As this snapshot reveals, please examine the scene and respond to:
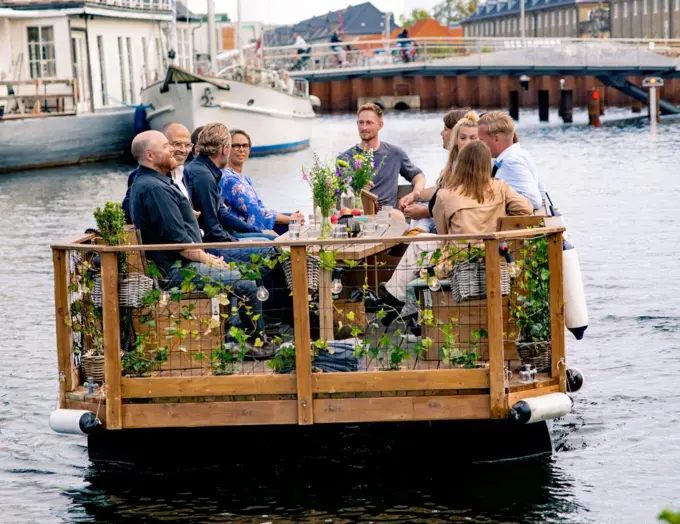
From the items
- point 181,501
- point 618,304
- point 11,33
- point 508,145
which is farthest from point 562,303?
point 11,33

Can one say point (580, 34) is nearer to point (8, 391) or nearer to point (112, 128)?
point (112, 128)

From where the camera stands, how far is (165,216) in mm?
7801

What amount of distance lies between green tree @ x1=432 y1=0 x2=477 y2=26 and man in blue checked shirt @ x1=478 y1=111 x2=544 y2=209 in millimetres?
148899

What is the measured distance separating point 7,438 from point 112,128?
109 feet

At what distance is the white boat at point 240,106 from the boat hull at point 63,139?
1.28 meters

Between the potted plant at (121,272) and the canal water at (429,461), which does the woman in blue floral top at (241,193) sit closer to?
the canal water at (429,461)

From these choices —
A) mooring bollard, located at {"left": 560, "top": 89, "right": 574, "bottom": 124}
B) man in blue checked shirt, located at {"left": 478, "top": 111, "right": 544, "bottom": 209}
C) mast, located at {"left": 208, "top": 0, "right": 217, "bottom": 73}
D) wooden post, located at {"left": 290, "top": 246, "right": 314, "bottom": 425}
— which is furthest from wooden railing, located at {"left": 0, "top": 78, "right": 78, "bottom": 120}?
wooden post, located at {"left": 290, "top": 246, "right": 314, "bottom": 425}

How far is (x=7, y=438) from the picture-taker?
30.9 ft

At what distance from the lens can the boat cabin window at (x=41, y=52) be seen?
143 feet

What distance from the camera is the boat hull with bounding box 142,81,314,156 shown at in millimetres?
42062

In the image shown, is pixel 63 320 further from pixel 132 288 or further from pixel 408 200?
pixel 408 200

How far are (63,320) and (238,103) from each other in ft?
122

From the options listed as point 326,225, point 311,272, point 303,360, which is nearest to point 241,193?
point 326,225

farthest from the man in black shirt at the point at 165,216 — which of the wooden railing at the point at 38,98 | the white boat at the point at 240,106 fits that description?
the white boat at the point at 240,106
